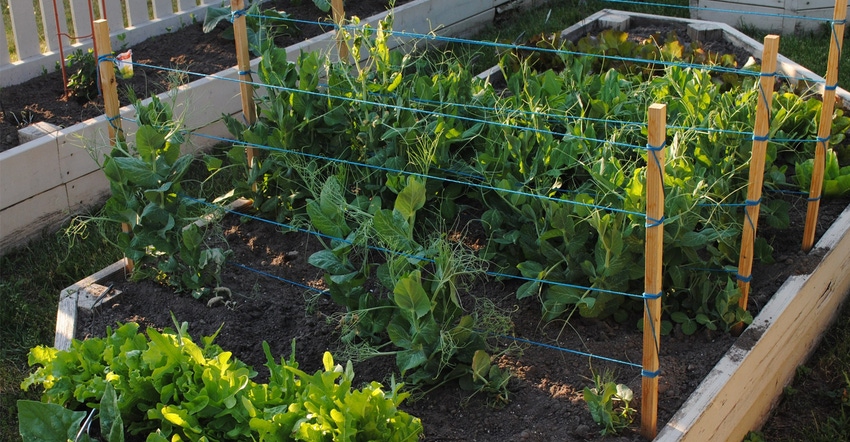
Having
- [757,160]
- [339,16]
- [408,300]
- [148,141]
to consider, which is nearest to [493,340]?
[408,300]

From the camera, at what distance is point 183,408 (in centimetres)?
236

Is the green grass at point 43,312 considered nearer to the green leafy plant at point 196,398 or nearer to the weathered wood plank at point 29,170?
the weathered wood plank at point 29,170

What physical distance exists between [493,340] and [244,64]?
1530 mm

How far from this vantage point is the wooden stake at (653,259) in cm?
225

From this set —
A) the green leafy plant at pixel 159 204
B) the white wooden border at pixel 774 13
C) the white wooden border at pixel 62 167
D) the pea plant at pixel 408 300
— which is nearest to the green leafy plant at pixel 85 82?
the white wooden border at pixel 62 167

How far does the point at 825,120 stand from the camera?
319cm

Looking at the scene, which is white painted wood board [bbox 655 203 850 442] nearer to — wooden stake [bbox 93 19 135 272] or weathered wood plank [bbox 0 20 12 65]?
wooden stake [bbox 93 19 135 272]

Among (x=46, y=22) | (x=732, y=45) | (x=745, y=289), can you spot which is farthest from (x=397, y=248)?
(x=732, y=45)

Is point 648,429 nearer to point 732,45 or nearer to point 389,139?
point 389,139

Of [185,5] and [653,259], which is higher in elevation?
[185,5]

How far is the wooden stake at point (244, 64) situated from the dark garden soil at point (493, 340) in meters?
0.49

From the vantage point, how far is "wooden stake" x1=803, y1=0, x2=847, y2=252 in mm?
3033

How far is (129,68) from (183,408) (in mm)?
1557

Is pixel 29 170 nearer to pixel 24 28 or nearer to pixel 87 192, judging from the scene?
pixel 87 192
